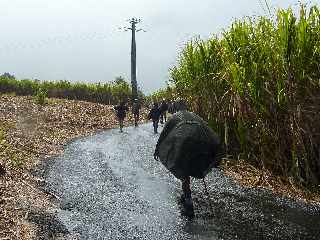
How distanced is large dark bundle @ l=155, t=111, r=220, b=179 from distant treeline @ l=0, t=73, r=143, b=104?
34851mm

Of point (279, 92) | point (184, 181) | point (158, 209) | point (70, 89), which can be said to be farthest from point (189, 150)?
point (70, 89)

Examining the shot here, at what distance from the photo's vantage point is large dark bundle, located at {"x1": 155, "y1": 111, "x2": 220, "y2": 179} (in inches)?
284

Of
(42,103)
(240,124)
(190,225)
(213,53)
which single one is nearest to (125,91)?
(42,103)

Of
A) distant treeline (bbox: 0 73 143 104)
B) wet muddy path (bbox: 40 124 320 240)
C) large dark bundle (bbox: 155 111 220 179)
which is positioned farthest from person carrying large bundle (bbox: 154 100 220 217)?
distant treeline (bbox: 0 73 143 104)

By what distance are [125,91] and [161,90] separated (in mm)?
4648

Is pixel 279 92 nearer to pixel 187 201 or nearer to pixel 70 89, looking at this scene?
pixel 187 201

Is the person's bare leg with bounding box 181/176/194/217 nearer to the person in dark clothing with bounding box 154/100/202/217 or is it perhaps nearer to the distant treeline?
the person in dark clothing with bounding box 154/100/202/217

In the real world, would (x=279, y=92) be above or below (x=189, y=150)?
above

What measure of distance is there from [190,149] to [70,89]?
38.5 meters

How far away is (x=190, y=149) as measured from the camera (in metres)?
7.21

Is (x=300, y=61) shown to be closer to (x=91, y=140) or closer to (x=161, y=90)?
(x=91, y=140)

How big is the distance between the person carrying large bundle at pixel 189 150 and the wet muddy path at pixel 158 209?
70 cm

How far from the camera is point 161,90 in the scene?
150ft

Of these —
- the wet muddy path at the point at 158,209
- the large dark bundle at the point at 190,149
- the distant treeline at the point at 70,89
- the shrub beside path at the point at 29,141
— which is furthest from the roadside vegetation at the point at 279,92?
the distant treeline at the point at 70,89
